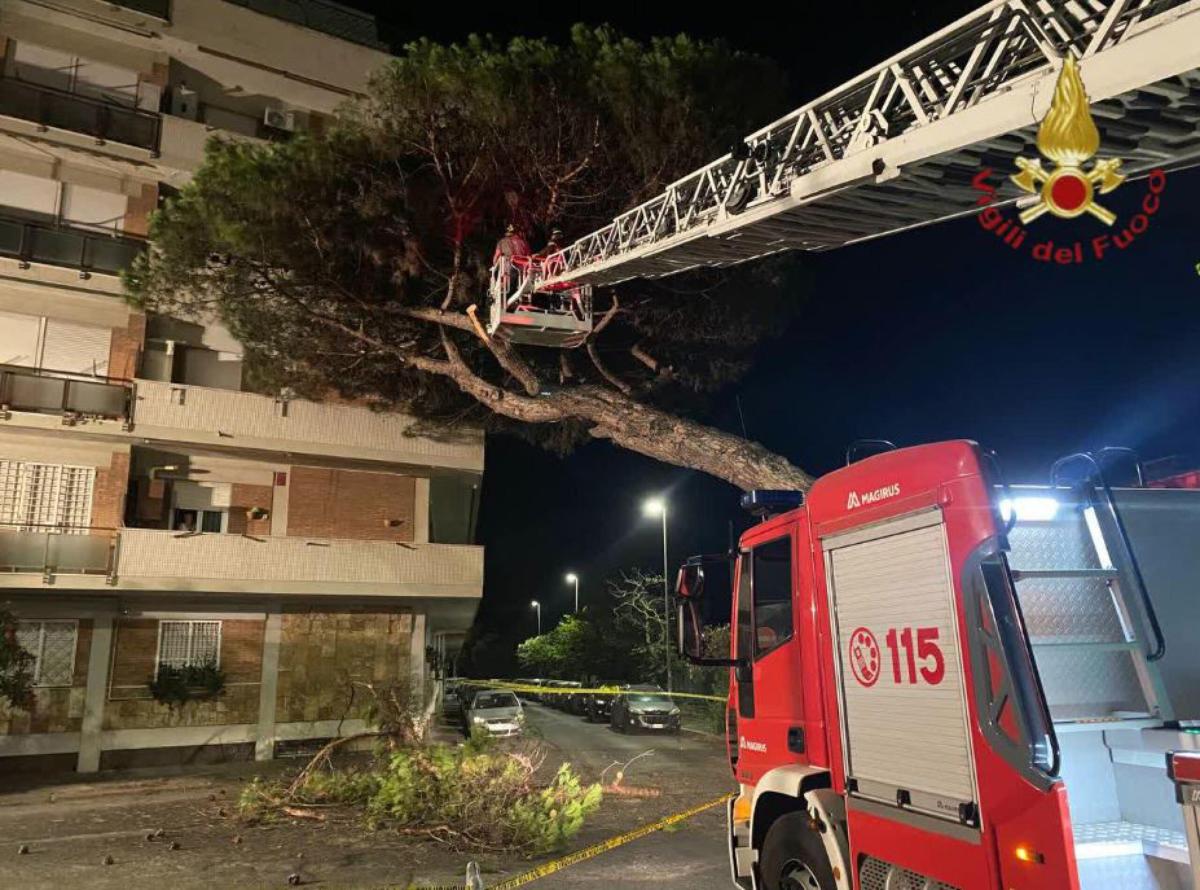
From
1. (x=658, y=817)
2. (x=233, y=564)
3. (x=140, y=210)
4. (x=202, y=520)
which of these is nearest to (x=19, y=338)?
(x=140, y=210)

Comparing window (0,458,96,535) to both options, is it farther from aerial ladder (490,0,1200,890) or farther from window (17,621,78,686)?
aerial ladder (490,0,1200,890)

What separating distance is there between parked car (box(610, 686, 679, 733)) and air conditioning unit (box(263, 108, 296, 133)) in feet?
52.9

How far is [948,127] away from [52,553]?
640 inches

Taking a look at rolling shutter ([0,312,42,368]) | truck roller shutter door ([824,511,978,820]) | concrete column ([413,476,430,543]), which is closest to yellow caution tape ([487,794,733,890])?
truck roller shutter door ([824,511,978,820])

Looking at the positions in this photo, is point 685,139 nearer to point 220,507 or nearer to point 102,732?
point 220,507

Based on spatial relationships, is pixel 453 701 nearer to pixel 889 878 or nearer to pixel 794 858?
pixel 794 858

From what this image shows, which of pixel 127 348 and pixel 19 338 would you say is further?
pixel 127 348

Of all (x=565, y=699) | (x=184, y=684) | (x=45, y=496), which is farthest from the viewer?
(x=565, y=699)

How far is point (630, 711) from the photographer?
20438mm

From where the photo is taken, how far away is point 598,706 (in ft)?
79.3

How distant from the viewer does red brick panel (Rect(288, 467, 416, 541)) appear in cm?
1780

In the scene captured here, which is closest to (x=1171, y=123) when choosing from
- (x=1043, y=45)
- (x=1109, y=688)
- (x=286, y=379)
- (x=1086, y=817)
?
(x=1043, y=45)

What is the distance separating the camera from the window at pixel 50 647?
15570 millimetres

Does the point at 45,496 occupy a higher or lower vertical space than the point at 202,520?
higher
